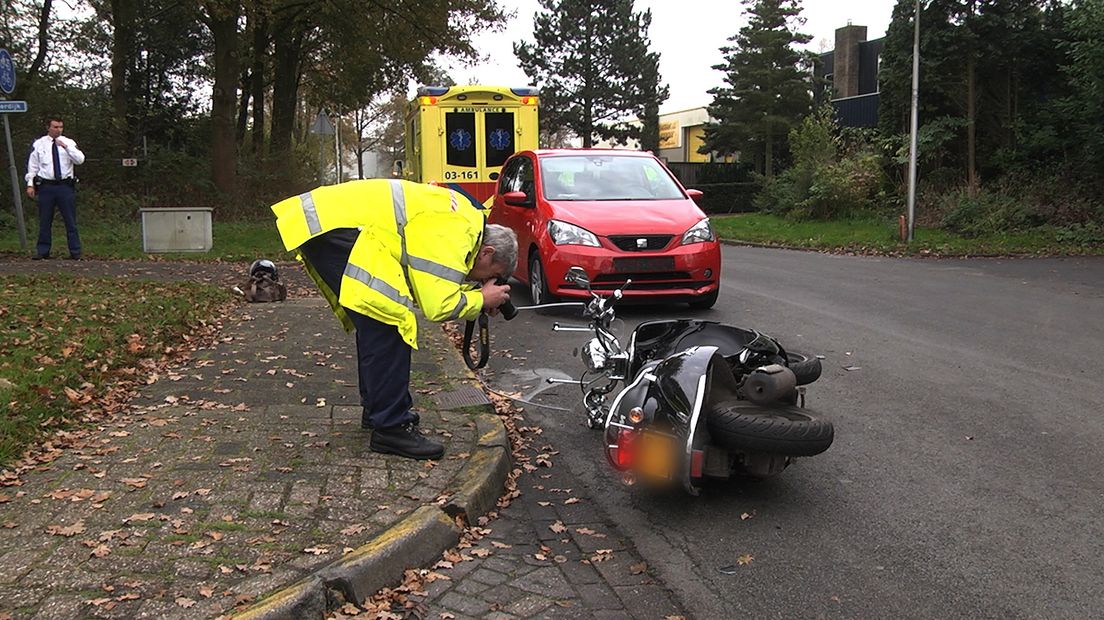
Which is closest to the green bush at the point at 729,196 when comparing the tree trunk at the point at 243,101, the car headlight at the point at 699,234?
the tree trunk at the point at 243,101

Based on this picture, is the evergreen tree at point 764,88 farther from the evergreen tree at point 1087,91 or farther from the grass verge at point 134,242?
the grass verge at point 134,242

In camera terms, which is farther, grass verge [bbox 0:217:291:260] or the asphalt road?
grass verge [bbox 0:217:291:260]

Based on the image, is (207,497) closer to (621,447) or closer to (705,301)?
(621,447)

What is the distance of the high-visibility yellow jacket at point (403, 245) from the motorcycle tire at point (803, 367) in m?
1.78

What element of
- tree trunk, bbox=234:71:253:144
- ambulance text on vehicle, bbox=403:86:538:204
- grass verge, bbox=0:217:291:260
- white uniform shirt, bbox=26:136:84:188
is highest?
tree trunk, bbox=234:71:253:144

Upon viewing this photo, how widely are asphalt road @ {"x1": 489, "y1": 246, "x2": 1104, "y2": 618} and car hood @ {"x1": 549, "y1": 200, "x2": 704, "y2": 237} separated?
39.7 inches

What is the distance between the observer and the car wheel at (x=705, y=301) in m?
9.38

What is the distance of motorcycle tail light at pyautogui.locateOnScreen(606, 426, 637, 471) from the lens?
4039mm

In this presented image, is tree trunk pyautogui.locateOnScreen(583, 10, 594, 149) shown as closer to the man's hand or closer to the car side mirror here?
the car side mirror

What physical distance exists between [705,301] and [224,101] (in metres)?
15.7

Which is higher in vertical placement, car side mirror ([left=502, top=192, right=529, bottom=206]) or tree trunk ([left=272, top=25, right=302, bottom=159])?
tree trunk ([left=272, top=25, right=302, bottom=159])

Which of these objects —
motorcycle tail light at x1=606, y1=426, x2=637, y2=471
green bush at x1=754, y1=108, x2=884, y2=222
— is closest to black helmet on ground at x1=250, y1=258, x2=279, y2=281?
motorcycle tail light at x1=606, y1=426, x2=637, y2=471

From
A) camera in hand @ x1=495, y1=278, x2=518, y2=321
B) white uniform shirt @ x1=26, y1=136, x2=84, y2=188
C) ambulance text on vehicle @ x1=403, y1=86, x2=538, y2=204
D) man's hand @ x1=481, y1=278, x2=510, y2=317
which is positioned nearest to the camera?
man's hand @ x1=481, y1=278, x2=510, y2=317

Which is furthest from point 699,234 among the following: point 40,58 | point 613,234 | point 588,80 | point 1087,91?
point 588,80
